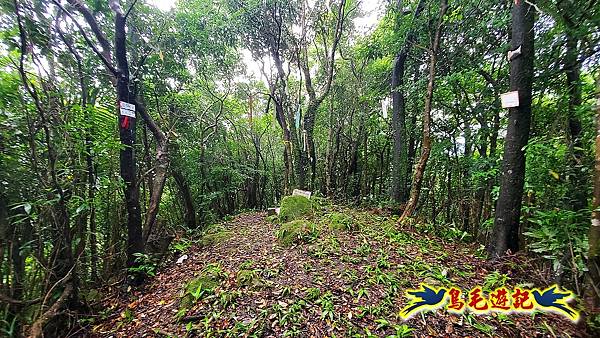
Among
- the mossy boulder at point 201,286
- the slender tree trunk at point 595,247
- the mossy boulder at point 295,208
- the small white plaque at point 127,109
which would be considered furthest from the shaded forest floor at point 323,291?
→ the small white plaque at point 127,109

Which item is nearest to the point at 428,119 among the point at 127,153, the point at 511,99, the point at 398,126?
the point at 511,99

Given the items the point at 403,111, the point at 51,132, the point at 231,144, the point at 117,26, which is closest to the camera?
the point at 51,132

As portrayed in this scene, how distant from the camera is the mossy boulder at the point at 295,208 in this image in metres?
5.61

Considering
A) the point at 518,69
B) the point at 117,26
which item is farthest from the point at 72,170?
the point at 518,69

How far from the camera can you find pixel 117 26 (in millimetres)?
3498

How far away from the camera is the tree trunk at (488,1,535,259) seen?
294cm

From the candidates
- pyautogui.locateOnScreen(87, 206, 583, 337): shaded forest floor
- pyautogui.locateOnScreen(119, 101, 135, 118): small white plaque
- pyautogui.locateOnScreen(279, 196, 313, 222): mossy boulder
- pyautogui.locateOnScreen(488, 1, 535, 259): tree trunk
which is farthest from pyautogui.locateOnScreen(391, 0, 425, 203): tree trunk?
pyautogui.locateOnScreen(119, 101, 135, 118): small white plaque

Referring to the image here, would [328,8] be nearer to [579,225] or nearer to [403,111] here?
[403,111]

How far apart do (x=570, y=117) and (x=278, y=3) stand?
6.97 m

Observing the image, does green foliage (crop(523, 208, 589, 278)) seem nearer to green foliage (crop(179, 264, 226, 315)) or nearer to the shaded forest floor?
the shaded forest floor

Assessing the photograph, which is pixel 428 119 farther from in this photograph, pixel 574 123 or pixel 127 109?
pixel 127 109

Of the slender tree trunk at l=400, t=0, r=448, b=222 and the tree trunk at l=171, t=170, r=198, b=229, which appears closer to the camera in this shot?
the slender tree trunk at l=400, t=0, r=448, b=222

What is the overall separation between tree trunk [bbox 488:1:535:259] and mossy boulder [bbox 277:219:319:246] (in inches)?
104

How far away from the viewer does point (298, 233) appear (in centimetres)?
438
